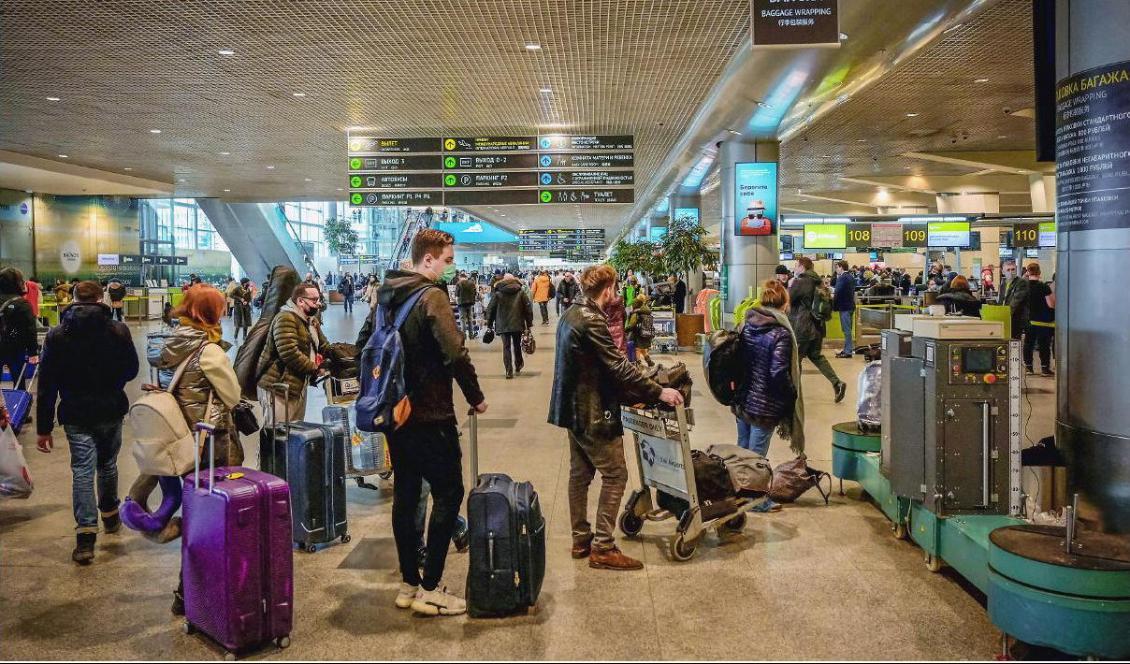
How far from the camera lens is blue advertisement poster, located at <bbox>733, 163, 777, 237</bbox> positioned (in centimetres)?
1475

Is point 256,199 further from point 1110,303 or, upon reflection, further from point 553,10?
point 1110,303

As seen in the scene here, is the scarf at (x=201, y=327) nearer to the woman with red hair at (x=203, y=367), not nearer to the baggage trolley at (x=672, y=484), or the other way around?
the woman with red hair at (x=203, y=367)

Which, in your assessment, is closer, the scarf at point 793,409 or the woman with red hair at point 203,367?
the woman with red hair at point 203,367

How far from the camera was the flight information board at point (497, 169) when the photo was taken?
45.2ft

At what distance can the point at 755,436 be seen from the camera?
5.68 metres

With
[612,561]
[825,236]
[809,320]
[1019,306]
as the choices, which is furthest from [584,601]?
[825,236]

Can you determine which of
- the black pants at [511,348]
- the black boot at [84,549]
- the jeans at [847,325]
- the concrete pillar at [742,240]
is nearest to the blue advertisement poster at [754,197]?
the concrete pillar at [742,240]

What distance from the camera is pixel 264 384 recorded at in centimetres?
503

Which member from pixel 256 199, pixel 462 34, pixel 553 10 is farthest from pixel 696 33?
pixel 256 199

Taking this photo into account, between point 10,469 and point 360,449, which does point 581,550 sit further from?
point 10,469

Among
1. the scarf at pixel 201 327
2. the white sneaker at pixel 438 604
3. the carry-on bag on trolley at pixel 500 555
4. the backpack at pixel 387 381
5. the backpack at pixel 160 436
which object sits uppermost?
the scarf at pixel 201 327

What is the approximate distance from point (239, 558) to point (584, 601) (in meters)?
1.57

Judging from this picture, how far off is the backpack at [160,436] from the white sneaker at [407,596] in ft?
3.74

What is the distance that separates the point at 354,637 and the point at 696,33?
7.42 metres
